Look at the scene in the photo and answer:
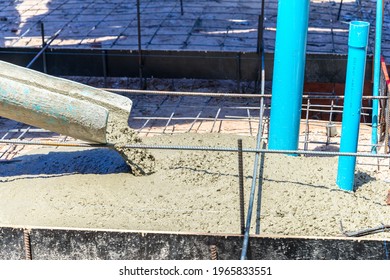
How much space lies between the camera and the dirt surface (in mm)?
7625

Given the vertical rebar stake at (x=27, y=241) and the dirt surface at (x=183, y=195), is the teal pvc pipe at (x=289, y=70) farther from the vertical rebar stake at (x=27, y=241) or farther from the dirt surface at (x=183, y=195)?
the vertical rebar stake at (x=27, y=241)

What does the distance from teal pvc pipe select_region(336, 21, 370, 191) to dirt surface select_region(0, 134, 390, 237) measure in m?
0.20

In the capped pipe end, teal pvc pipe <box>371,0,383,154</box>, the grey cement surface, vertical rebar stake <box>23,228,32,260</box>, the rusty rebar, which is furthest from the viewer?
the grey cement surface

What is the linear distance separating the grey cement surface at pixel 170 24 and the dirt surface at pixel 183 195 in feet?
18.3

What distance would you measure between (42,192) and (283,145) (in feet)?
9.77

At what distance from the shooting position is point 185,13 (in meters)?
16.4

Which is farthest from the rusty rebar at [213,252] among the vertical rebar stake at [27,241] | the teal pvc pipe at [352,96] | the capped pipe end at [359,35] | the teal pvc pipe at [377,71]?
the teal pvc pipe at [377,71]

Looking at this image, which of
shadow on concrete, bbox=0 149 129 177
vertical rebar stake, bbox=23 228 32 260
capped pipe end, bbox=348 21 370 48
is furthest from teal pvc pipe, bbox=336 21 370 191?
vertical rebar stake, bbox=23 228 32 260

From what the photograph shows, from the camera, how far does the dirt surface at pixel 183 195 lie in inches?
300

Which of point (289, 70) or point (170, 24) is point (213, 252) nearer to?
point (289, 70)

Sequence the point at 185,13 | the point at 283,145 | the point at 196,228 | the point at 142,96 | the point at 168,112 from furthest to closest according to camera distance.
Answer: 1. the point at 185,13
2. the point at 142,96
3. the point at 168,112
4. the point at 283,145
5. the point at 196,228

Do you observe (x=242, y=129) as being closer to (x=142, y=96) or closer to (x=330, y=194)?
(x=142, y=96)

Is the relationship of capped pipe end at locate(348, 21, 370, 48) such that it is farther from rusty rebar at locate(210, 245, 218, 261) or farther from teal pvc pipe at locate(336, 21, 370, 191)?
rusty rebar at locate(210, 245, 218, 261)
